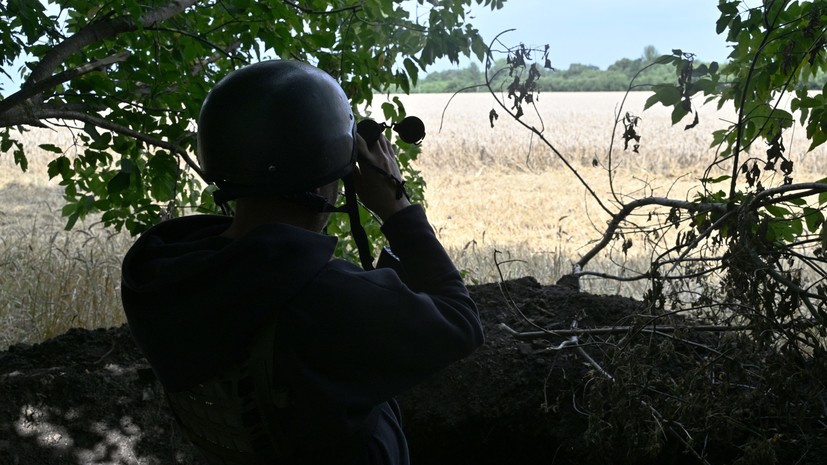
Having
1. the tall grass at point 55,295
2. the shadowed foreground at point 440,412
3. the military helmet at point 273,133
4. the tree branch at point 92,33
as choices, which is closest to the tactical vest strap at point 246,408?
the military helmet at point 273,133

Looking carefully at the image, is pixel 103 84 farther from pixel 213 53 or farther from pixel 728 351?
pixel 728 351

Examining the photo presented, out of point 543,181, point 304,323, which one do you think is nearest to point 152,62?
point 304,323

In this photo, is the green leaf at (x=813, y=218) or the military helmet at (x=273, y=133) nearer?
the military helmet at (x=273, y=133)

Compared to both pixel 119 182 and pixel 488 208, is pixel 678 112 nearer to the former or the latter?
pixel 119 182

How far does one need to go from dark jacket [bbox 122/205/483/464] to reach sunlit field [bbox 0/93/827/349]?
1205 mm

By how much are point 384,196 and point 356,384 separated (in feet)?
1.46

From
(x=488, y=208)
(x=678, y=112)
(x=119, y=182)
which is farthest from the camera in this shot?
(x=488, y=208)

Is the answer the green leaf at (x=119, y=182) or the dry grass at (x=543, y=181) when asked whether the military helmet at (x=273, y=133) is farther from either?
the dry grass at (x=543, y=181)

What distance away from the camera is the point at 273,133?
5.46ft

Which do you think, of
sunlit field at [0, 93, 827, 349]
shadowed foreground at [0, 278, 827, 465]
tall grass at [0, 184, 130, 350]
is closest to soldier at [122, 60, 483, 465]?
sunlit field at [0, 93, 827, 349]

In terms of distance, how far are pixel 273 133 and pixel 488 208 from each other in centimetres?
990

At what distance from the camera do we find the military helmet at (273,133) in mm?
1647

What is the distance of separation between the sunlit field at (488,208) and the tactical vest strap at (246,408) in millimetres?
1279

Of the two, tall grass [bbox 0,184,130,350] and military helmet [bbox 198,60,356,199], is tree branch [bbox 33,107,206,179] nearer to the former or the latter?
military helmet [bbox 198,60,356,199]
